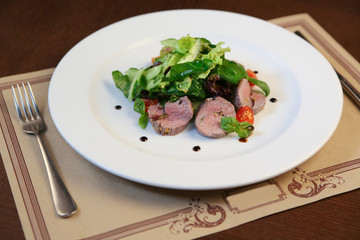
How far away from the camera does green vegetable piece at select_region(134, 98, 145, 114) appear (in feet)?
7.70

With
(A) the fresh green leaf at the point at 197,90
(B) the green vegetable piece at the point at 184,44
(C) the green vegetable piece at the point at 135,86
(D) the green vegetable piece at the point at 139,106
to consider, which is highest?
(B) the green vegetable piece at the point at 184,44

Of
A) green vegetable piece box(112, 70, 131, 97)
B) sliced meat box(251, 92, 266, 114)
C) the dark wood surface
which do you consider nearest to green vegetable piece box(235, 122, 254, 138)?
sliced meat box(251, 92, 266, 114)

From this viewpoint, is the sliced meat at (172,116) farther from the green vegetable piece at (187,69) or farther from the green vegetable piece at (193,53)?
the green vegetable piece at (193,53)

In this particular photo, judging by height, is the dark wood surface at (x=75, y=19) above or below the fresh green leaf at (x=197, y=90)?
above

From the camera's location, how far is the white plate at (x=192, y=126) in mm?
1967

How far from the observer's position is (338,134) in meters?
2.36

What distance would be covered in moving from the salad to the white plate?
0.29 feet

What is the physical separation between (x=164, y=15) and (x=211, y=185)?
1630 millimetres

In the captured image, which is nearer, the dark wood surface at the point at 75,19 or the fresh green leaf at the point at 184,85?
the fresh green leaf at the point at 184,85

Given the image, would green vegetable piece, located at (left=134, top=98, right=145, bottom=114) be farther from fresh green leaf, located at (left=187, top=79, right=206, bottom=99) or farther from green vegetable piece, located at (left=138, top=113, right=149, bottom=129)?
fresh green leaf, located at (left=187, top=79, right=206, bottom=99)

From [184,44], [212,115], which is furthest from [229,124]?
[184,44]

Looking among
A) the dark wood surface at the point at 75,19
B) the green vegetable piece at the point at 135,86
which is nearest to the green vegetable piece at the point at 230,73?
the green vegetable piece at the point at 135,86

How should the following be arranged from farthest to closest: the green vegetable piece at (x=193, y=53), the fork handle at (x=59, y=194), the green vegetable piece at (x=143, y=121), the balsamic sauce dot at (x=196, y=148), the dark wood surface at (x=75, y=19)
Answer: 1. the dark wood surface at (x=75, y=19)
2. the green vegetable piece at (x=193, y=53)
3. the green vegetable piece at (x=143, y=121)
4. the balsamic sauce dot at (x=196, y=148)
5. the fork handle at (x=59, y=194)

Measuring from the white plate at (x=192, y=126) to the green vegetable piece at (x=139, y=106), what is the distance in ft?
0.19
